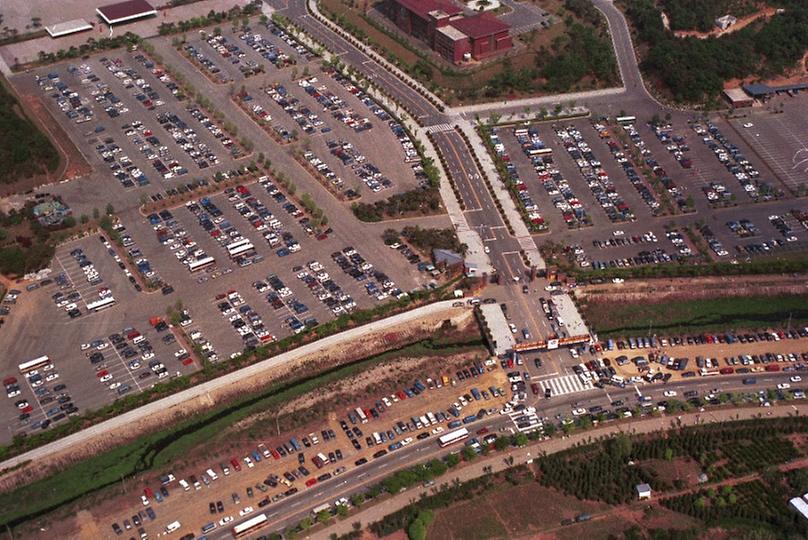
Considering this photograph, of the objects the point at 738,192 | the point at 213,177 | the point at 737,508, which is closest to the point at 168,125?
the point at 213,177

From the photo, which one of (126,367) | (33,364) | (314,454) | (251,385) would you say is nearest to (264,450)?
(314,454)

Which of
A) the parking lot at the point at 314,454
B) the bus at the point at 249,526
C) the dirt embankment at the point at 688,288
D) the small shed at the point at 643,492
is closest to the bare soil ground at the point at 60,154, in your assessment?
the parking lot at the point at 314,454

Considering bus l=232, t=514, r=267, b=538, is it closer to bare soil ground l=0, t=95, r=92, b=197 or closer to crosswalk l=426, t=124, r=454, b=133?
bare soil ground l=0, t=95, r=92, b=197

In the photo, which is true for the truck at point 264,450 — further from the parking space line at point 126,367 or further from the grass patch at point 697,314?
the grass patch at point 697,314

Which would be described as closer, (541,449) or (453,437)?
(541,449)

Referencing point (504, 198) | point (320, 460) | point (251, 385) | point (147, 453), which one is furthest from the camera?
point (504, 198)

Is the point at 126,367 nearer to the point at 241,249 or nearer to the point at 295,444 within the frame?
the point at 295,444

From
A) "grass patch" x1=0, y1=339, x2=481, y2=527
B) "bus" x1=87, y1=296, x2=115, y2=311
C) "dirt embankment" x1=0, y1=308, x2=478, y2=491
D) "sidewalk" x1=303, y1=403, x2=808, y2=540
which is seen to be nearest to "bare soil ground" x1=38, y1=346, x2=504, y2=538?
"grass patch" x1=0, y1=339, x2=481, y2=527
